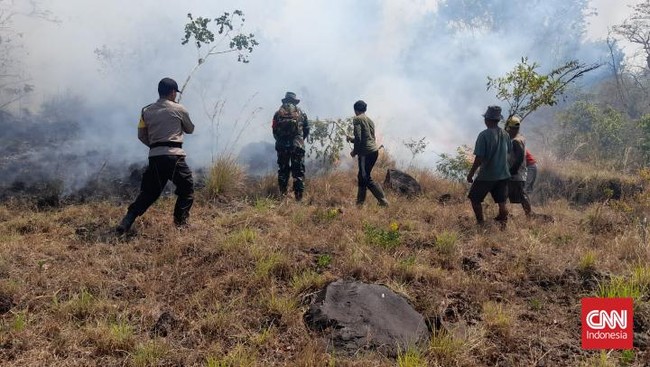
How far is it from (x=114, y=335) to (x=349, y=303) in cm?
151

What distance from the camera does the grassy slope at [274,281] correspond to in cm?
276

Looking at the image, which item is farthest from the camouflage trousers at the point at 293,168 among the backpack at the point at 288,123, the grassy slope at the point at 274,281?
the grassy slope at the point at 274,281

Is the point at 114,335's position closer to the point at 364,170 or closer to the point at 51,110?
the point at 364,170

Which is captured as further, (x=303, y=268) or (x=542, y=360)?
(x=303, y=268)

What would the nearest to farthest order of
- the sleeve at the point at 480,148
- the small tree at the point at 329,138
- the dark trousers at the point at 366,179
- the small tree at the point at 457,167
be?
1. the sleeve at the point at 480,148
2. the dark trousers at the point at 366,179
3. the small tree at the point at 457,167
4. the small tree at the point at 329,138

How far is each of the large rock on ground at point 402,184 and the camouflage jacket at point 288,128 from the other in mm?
1860

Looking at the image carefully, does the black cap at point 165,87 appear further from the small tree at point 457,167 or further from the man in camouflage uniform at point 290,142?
the small tree at point 457,167

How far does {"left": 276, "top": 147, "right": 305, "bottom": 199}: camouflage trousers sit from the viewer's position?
265 inches

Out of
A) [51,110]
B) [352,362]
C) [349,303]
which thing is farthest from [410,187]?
[51,110]

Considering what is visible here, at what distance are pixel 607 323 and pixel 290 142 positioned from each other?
4.63 meters

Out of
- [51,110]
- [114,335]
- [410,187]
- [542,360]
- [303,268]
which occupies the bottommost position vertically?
[542,360]

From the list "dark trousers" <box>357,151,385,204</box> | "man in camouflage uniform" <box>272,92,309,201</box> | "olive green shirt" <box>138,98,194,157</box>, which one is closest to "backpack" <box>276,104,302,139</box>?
"man in camouflage uniform" <box>272,92,309,201</box>

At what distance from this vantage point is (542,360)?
278 cm

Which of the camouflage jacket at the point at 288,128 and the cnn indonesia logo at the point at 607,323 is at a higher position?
the camouflage jacket at the point at 288,128
